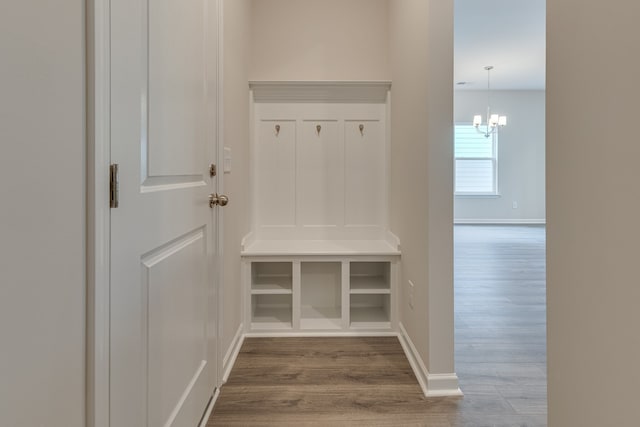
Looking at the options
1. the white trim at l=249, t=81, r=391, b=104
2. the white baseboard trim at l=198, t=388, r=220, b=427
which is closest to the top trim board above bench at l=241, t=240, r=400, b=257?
the white baseboard trim at l=198, t=388, r=220, b=427

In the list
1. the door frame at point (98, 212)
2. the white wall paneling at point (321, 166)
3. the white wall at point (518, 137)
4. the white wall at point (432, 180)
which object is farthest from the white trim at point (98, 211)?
the white wall at point (518, 137)

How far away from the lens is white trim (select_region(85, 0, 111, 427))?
770mm

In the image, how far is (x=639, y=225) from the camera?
2.17ft

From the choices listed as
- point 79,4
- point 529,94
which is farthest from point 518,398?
point 529,94

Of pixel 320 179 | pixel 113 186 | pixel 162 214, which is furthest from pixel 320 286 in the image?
pixel 113 186

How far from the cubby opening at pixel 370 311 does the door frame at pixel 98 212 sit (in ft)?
6.45

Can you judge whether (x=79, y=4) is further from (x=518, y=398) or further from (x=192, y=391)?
(x=518, y=398)

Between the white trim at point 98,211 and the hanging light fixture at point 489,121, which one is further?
the hanging light fixture at point 489,121

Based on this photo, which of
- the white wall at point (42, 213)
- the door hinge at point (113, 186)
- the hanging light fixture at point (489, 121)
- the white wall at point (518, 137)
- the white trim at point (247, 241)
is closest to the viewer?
the white wall at point (42, 213)

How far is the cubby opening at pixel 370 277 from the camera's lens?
8.62 ft

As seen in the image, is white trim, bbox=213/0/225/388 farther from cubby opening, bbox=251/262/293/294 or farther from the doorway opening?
the doorway opening

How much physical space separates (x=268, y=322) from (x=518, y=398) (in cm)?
156

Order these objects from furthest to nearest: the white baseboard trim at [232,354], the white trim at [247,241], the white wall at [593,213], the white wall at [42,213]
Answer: the white trim at [247,241]
the white baseboard trim at [232,354]
the white wall at [593,213]
the white wall at [42,213]

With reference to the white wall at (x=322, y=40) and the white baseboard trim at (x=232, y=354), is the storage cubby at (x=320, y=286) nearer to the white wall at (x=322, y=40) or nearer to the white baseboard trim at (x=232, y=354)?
the white baseboard trim at (x=232, y=354)
